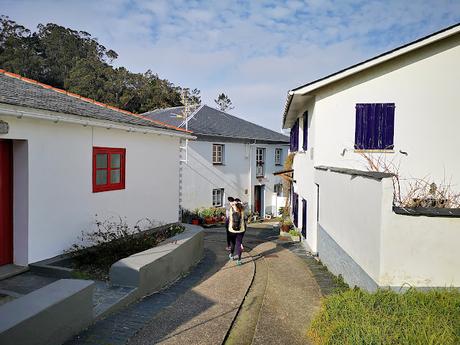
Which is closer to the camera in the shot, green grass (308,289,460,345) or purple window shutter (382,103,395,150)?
green grass (308,289,460,345)

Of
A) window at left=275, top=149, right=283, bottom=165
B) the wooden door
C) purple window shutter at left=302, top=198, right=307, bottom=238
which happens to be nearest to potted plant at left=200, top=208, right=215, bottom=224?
the wooden door

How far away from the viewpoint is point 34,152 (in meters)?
6.99

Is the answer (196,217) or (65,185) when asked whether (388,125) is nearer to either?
(65,185)

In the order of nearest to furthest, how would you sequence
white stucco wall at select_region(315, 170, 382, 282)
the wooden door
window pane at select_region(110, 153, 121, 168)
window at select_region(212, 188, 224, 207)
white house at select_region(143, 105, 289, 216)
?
white stucco wall at select_region(315, 170, 382, 282)
window pane at select_region(110, 153, 121, 168)
white house at select_region(143, 105, 289, 216)
window at select_region(212, 188, 224, 207)
the wooden door

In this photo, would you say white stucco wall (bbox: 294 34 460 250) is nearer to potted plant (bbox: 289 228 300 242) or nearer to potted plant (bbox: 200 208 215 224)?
potted plant (bbox: 289 228 300 242)

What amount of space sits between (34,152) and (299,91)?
7801mm

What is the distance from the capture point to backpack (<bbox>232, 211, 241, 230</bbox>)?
10.1m

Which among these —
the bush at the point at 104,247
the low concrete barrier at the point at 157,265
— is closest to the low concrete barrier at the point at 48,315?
the low concrete barrier at the point at 157,265

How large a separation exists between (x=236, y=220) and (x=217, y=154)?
44.5 ft

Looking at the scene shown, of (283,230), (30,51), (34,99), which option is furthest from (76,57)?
(34,99)

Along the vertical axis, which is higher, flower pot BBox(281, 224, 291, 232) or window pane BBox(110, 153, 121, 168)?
window pane BBox(110, 153, 121, 168)

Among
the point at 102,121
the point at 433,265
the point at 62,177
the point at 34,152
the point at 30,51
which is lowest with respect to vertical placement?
the point at 433,265

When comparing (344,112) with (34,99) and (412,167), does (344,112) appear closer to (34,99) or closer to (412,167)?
(412,167)

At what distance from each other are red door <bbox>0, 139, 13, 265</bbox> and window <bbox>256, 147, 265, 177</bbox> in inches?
807
